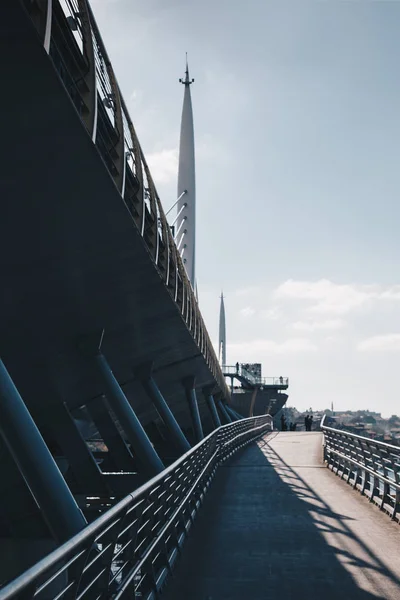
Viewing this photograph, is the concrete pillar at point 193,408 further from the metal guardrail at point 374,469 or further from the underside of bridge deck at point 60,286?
the metal guardrail at point 374,469

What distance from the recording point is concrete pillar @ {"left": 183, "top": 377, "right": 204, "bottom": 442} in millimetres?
27203

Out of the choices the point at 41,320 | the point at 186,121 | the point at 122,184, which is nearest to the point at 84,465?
the point at 41,320

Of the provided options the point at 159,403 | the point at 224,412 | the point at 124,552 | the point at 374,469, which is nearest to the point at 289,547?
the point at 124,552

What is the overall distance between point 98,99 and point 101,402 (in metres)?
11.0

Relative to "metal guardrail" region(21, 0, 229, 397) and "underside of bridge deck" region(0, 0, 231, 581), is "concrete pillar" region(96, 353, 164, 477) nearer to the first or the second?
"underside of bridge deck" region(0, 0, 231, 581)

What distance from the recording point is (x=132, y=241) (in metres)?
10.5

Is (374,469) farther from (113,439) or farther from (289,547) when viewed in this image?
(113,439)

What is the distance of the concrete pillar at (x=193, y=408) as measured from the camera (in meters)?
27.2

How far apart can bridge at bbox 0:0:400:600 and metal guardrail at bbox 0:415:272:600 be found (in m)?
0.02

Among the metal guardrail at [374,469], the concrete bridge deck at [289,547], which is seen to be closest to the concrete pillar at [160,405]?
the concrete bridge deck at [289,547]

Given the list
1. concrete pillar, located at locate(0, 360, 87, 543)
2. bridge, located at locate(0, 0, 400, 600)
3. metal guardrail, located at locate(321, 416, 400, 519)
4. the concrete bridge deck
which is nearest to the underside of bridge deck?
bridge, located at locate(0, 0, 400, 600)

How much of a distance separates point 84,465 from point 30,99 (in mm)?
10388

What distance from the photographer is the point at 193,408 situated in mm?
27578

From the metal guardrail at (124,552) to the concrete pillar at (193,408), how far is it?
14.9 metres
